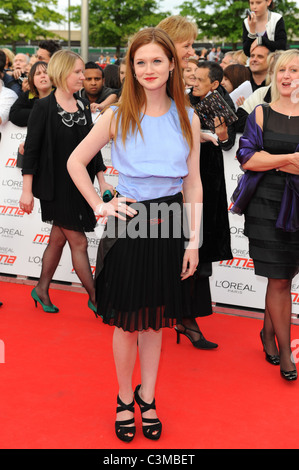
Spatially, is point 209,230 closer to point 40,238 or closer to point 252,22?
point 40,238

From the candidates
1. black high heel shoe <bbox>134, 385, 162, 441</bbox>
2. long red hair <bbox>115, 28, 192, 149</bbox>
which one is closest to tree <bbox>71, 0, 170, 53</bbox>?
long red hair <bbox>115, 28, 192, 149</bbox>

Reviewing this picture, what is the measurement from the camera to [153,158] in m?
2.58

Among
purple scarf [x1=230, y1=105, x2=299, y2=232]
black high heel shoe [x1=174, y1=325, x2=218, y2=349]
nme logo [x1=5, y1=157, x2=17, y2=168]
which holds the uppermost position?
purple scarf [x1=230, y1=105, x2=299, y2=232]

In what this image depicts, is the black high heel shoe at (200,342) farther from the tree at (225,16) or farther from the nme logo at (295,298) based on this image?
the tree at (225,16)

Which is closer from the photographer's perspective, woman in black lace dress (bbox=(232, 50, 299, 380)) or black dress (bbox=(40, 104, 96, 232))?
woman in black lace dress (bbox=(232, 50, 299, 380))

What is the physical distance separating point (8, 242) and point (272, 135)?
3.19m

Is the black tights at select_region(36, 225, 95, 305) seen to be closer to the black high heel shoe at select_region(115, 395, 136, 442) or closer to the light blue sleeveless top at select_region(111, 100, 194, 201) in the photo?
the black high heel shoe at select_region(115, 395, 136, 442)

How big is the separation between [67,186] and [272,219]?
67.9 inches

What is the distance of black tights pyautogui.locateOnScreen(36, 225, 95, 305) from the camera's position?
450cm

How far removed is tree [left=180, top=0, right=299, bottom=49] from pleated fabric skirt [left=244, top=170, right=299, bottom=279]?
100 feet

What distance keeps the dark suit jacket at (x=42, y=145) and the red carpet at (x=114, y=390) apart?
1125 millimetres

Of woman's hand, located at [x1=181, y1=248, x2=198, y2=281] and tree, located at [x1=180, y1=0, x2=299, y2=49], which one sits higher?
tree, located at [x1=180, y1=0, x2=299, y2=49]

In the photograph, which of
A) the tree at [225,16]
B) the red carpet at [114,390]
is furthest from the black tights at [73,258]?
the tree at [225,16]

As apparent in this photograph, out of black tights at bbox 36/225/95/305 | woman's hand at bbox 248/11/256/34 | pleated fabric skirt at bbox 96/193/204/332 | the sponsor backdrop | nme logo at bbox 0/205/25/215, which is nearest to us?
pleated fabric skirt at bbox 96/193/204/332
